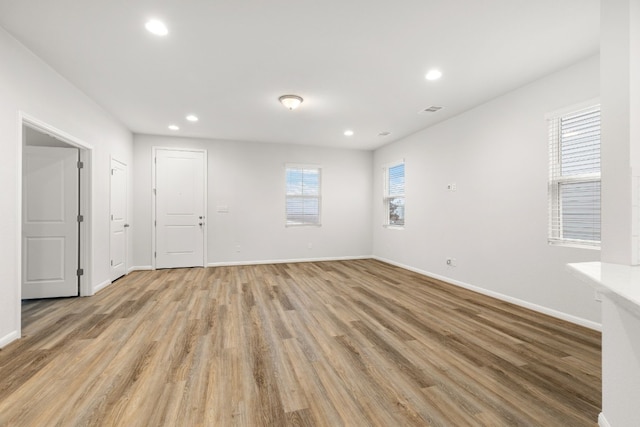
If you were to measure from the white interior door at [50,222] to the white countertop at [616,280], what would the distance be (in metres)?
5.14

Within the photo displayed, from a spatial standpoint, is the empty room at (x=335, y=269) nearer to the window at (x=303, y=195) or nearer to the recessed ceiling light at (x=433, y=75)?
the recessed ceiling light at (x=433, y=75)

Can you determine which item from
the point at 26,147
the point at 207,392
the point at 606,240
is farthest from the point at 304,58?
the point at 26,147

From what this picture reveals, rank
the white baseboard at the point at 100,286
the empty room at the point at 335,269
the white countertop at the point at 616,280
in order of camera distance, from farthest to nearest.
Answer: the white baseboard at the point at 100,286, the empty room at the point at 335,269, the white countertop at the point at 616,280

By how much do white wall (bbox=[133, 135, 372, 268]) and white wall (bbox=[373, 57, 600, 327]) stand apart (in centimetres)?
180

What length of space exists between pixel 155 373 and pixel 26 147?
371cm

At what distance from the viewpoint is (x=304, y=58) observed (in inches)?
115

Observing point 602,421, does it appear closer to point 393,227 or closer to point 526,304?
point 526,304

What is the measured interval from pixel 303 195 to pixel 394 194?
2072 mm

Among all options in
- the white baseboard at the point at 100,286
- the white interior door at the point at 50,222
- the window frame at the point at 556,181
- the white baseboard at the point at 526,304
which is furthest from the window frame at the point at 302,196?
the window frame at the point at 556,181

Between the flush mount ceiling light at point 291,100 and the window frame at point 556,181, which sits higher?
the flush mount ceiling light at point 291,100

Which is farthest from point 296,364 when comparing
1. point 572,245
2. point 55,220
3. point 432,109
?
point 432,109

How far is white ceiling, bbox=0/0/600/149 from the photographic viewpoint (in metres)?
2.22

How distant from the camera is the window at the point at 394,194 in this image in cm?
628

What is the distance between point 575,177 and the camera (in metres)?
3.06
